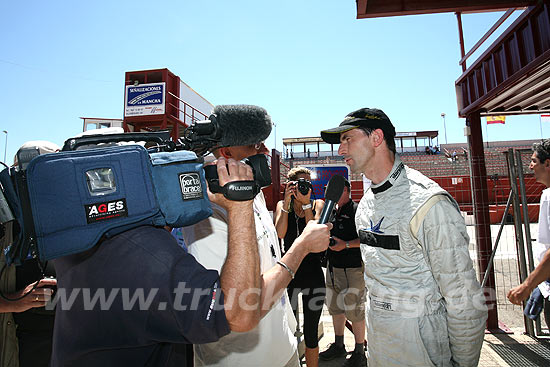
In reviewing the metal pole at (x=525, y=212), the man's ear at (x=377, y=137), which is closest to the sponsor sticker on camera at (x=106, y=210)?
the man's ear at (x=377, y=137)

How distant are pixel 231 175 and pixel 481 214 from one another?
434 cm

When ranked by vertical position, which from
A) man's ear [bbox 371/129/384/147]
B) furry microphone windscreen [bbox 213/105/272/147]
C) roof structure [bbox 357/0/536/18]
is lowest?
furry microphone windscreen [bbox 213/105/272/147]

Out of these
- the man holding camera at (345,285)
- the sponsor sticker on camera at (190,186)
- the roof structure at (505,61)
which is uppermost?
the roof structure at (505,61)

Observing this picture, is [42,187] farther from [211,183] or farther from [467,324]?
[467,324]

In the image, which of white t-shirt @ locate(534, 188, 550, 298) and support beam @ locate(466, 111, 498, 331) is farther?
support beam @ locate(466, 111, 498, 331)

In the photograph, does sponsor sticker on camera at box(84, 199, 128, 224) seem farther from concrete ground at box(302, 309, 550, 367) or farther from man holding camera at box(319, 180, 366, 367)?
concrete ground at box(302, 309, 550, 367)

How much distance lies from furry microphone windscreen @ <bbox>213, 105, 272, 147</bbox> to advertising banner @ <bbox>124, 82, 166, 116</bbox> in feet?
43.9

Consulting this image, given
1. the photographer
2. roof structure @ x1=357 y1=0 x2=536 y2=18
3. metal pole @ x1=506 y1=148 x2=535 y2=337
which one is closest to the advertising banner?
roof structure @ x1=357 y1=0 x2=536 y2=18

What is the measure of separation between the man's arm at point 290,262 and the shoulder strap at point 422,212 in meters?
0.60

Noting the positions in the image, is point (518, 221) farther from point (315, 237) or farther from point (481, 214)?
point (315, 237)

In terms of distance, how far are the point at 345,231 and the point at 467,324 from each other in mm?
2331

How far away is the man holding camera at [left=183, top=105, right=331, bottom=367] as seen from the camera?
1365 mm

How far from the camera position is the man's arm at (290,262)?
110 cm

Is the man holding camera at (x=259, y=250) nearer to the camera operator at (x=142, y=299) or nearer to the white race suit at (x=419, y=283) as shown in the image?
the camera operator at (x=142, y=299)
